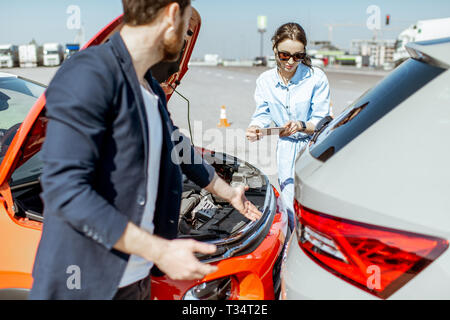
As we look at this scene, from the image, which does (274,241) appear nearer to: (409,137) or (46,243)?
(409,137)

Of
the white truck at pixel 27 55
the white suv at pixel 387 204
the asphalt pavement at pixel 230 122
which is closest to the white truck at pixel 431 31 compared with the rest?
the white suv at pixel 387 204

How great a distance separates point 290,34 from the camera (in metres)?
3.07

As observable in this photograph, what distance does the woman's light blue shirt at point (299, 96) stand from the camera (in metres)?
3.16

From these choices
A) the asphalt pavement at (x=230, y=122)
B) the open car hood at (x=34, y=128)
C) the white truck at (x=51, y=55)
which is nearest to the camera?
the open car hood at (x=34, y=128)

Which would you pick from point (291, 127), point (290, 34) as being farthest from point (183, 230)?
point (290, 34)

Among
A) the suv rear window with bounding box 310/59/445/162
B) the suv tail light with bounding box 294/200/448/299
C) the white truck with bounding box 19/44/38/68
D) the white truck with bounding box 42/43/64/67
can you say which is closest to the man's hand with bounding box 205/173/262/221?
the suv rear window with bounding box 310/59/445/162

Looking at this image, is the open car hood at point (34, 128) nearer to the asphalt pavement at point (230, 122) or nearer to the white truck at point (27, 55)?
the asphalt pavement at point (230, 122)

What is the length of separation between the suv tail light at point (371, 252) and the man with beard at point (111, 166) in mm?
412

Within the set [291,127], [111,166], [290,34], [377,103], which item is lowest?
[291,127]

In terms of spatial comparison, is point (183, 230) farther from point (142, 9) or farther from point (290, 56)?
point (290, 56)

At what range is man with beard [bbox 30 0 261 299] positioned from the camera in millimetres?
1135

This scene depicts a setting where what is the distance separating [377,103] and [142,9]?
1.00m

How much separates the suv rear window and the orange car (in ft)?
2.36
